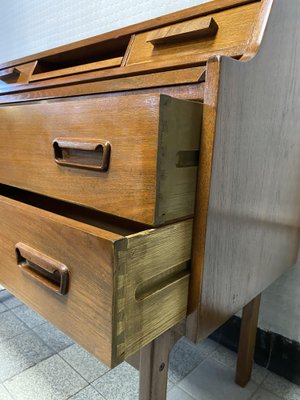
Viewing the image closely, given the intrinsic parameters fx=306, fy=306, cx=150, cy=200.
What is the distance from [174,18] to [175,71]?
0.20 metres

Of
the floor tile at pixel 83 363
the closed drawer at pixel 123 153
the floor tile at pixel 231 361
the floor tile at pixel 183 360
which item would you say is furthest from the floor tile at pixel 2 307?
the closed drawer at pixel 123 153

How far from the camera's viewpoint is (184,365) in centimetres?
90

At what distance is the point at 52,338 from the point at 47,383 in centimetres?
20

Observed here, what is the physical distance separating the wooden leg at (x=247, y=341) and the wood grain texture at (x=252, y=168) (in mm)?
173

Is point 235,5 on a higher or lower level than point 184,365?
higher

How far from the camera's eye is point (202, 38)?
524mm

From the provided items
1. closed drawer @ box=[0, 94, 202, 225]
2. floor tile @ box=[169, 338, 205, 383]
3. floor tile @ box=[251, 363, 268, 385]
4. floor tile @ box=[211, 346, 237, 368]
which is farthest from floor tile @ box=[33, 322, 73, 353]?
closed drawer @ box=[0, 94, 202, 225]

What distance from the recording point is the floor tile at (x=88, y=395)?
79cm

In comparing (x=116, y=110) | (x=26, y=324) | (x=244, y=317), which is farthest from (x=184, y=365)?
(x=116, y=110)

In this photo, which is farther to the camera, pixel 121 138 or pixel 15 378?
pixel 15 378

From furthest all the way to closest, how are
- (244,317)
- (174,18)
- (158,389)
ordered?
(244,317) < (174,18) < (158,389)

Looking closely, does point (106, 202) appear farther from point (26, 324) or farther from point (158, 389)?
point (26, 324)

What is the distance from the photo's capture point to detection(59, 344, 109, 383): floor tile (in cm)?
87

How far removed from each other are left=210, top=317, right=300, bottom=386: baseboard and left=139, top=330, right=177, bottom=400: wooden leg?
53 cm
